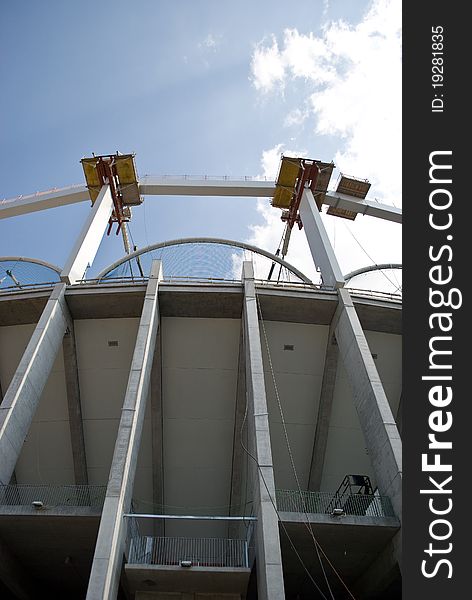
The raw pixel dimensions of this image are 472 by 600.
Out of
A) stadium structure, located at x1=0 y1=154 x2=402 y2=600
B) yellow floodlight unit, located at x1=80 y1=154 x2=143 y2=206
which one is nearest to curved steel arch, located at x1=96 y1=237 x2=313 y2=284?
stadium structure, located at x1=0 y1=154 x2=402 y2=600

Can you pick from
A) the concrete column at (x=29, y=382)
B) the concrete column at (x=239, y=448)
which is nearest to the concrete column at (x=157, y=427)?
the concrete column at (x=239, y=448)

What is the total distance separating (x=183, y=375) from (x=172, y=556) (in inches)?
299

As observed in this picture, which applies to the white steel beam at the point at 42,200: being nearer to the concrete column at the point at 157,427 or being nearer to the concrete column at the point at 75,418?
the concrete column at the point at 75,418

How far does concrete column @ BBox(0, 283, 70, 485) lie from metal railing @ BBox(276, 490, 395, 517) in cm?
869

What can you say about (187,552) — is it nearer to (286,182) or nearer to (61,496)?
(61,496)

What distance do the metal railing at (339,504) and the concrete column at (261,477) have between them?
1.34 m

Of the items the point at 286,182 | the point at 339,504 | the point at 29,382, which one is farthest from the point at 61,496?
the point at 286,182

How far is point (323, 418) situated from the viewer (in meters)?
22.5

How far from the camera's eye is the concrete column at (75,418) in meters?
22.1

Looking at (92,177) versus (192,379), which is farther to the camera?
(92,177)

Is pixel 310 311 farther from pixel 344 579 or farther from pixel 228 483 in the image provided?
pixel 344 579

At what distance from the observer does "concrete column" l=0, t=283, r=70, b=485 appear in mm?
15930

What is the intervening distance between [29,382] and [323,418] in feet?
41.1

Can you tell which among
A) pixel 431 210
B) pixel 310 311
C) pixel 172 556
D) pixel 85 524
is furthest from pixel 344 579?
pixel 431 210
